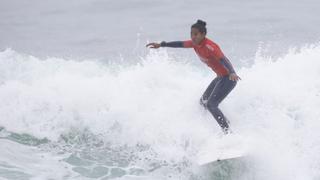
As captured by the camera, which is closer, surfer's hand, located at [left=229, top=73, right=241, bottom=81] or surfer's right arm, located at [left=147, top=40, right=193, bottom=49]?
surfer's hand, located at [left=229, top=73, right=241, bottom=81]

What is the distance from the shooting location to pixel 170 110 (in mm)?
10625

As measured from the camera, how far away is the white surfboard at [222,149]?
8859 millimetres

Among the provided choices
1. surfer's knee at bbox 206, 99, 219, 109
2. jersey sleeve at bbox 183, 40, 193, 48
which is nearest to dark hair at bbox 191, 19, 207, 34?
jersey sleeve at bbox 183, 40, 193, 48

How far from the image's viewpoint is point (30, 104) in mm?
11359

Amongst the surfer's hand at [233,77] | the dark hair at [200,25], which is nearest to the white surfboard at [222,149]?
the surfer's hand at [233,77]

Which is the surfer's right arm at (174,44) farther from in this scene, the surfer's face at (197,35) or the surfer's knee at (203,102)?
the surfer's knee at (203,102)

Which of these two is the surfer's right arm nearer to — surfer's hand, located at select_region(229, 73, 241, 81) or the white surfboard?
surfer's hand, located at select_region(229, 73, 241, 81)

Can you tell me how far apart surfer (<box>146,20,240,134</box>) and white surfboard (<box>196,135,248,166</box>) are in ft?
0.66

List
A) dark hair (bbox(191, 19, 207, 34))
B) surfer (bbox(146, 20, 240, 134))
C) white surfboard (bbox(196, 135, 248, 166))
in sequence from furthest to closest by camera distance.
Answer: surfer (bbox(146, 20, 240, 134)), dark hair (bbox(191, 19, 207, 34)), white surfboard (bbox(196, 135, 248, 166))

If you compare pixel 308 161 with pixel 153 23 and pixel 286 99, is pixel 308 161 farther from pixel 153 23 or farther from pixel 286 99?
pixel 153 23

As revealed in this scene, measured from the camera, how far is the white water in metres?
9.38

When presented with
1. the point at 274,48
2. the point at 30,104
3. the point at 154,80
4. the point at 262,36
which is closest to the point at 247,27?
the point at 262,36

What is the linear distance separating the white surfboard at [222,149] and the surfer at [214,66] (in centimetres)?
20

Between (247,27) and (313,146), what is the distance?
9044 millimetres
